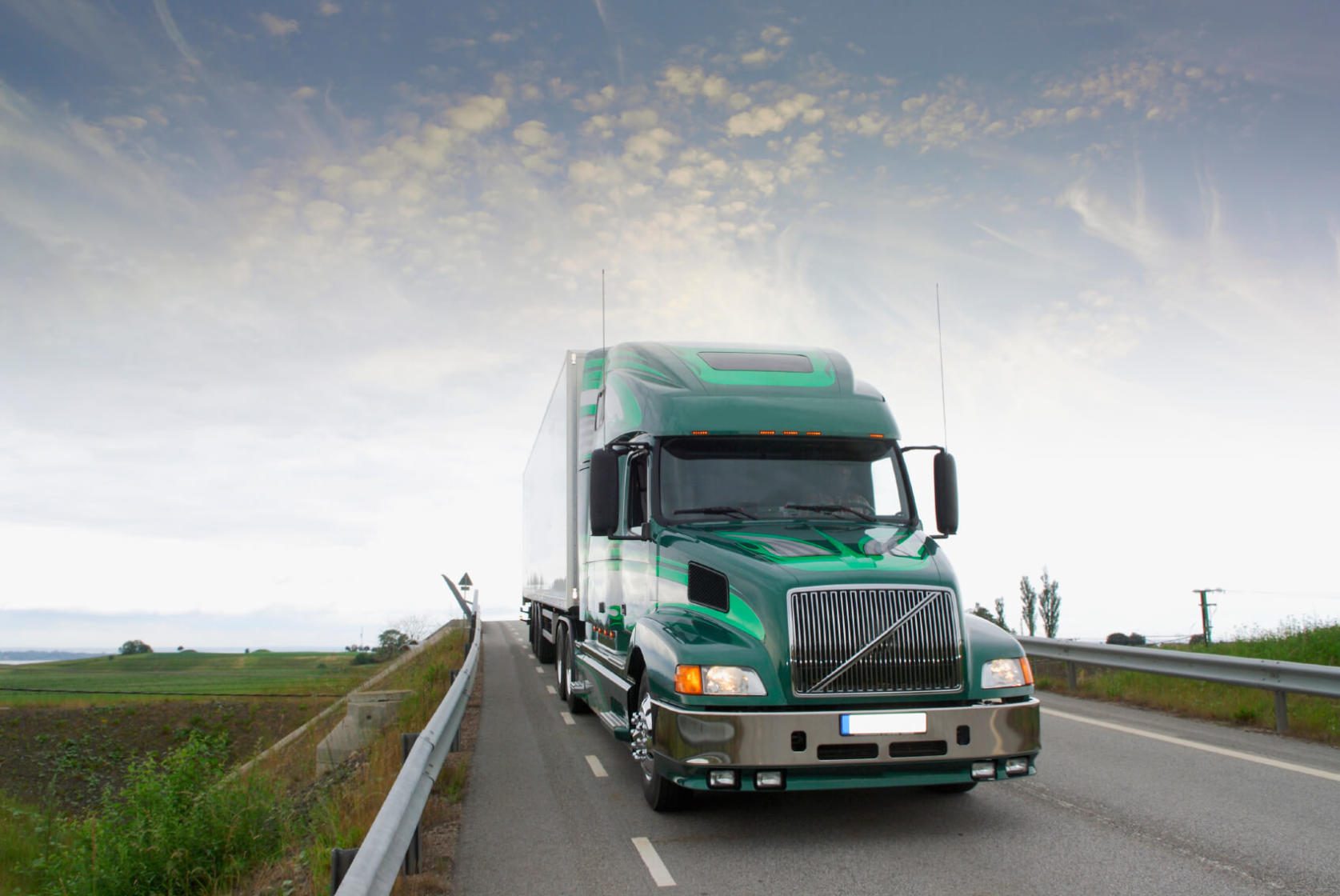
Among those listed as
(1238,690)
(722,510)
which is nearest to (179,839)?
(722,510)

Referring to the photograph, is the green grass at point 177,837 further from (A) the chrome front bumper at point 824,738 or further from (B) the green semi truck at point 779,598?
(A) the chrome front bumper at point 824,738

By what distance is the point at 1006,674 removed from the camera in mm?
6441

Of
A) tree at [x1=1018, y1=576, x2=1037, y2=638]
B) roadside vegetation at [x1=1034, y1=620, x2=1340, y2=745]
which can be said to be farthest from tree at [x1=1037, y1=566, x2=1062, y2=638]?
roadside vegetation at [x1=1034, y1=620, x2=1340, y2=745]

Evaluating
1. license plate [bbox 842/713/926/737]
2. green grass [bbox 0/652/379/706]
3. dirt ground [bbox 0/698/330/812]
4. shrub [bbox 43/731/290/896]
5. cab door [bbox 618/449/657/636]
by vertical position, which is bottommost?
dirt ground [bbox 0/698/330/812]

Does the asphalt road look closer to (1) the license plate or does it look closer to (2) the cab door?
(1) the license plate

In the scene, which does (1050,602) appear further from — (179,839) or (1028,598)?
(179,839)

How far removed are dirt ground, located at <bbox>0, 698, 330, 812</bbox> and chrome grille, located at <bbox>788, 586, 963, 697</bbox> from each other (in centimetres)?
2435

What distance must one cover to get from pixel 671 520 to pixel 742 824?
2285 millimetres

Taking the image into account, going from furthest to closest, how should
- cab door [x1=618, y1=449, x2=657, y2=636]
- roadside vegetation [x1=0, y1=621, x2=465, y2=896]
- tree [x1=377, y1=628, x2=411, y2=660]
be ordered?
tree [x1=377, y1=628, x2=411, y2=660] < cab door [x1=618, y1=449, x2=657, y2=636] < roadside vegetation [x1=0, y1=621, x2=465, y2=896]

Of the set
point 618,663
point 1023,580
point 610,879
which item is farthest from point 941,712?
point 1023,580

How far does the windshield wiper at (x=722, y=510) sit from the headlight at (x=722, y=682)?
161cm

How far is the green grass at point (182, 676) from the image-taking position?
38.8 metres

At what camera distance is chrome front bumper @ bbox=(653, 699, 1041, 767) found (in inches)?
234

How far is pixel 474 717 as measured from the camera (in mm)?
12633
